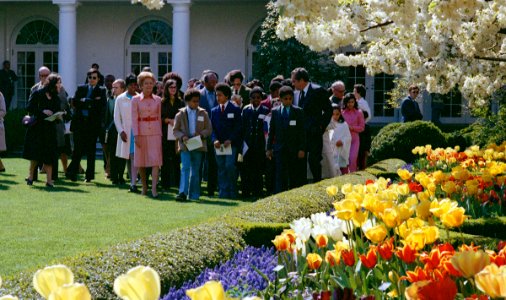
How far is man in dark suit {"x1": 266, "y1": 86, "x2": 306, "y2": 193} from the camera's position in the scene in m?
11.4

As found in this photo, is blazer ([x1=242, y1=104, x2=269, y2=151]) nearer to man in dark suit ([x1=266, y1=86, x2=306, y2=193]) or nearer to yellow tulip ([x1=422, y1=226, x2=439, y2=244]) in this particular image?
man in dark suit ([x1=266, y1=86, x2=306, y2=193])

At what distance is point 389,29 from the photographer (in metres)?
8.50

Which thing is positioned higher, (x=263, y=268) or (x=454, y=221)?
(x=454, y=221)

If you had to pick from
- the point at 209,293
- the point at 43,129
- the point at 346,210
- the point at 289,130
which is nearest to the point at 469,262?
the point at 209,293

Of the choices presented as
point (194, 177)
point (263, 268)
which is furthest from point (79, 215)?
point (263, 268)

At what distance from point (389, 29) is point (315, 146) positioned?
3621 mm

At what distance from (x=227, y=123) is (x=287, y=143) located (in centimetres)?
100

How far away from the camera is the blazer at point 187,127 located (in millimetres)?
11703

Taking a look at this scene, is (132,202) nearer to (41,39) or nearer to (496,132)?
(496,132)

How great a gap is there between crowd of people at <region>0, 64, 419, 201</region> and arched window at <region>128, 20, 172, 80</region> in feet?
40.7

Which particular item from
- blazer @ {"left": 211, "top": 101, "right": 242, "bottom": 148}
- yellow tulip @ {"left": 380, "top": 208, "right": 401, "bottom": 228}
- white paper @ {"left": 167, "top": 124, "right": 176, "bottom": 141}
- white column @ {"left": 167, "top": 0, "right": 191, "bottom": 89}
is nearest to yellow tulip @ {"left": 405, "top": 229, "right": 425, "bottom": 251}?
yellow tulip @ {"left": 380, "top": 208, "right": 401, "bottom": 228}

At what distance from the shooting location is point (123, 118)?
12.9m

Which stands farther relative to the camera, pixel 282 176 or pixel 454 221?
pixel 282 176

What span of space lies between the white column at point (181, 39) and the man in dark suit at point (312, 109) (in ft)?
38.5
